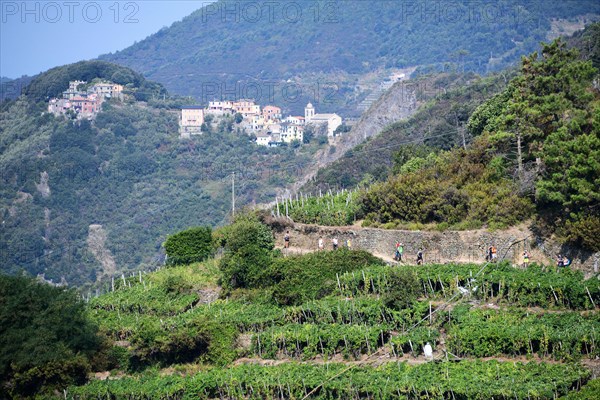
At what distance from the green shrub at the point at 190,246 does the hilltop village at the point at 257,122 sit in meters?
89.7

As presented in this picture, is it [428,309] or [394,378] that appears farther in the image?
[428,309]

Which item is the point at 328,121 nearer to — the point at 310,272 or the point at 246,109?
the point at 246,109

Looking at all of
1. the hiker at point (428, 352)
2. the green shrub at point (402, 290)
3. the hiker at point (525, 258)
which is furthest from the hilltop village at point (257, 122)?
the hiker at point (428, 352)

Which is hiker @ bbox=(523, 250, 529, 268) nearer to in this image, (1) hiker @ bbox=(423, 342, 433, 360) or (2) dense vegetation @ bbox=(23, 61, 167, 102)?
(1) hiker @ bbox=(423, 342, 433, 360)

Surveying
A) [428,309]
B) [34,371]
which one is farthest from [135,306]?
[428,309]

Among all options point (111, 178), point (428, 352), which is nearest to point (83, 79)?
point (111, 178)

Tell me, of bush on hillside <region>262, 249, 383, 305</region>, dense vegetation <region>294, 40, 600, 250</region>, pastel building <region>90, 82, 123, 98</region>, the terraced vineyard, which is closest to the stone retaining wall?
dense vegetation <region>294, 40, 600, 250</region>

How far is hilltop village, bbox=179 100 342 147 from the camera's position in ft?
435

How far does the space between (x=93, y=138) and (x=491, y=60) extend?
300ft

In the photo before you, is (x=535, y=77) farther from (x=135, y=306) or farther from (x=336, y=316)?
(x=135, y=306)

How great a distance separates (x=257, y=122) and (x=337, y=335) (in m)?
115

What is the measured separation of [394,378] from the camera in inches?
963

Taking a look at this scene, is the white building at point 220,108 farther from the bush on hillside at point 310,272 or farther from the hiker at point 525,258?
the hiker at point 525,258

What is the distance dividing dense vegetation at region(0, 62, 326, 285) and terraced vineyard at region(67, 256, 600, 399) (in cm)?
5088
